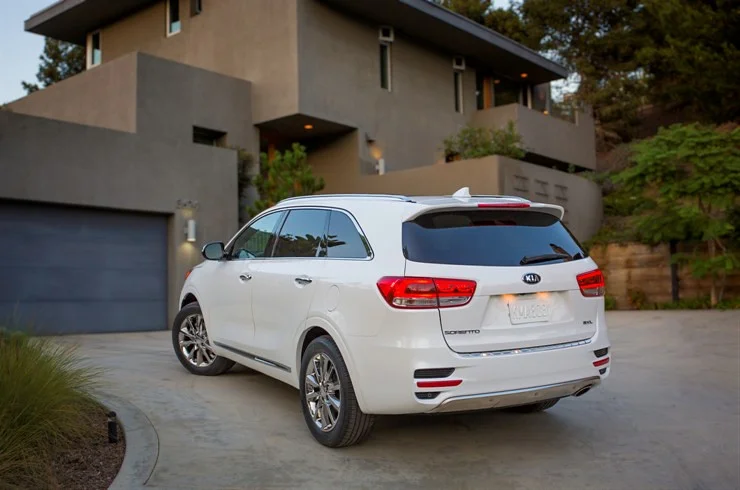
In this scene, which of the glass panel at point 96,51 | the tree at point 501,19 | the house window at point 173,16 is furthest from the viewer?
the tree at point 501,19

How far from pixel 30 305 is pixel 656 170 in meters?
12.1

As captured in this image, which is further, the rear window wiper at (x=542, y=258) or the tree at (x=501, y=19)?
the tree at (x=501, y=19)

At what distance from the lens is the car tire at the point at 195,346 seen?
693 centimetres

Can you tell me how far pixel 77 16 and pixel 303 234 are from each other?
17.9m

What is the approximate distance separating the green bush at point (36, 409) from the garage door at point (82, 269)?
21.4ft

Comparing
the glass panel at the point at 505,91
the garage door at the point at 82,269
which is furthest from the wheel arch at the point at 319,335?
the glass panel at the point at 505,91

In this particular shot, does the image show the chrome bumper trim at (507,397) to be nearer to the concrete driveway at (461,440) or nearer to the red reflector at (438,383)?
the red reflector at (438,383)

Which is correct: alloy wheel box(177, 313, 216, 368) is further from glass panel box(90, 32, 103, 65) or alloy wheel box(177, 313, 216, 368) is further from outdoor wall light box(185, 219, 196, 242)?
glass panel box(90, 32, 103, 65)

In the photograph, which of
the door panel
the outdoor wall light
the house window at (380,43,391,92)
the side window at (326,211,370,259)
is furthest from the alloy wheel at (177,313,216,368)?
the house window at (380,43,391,92)

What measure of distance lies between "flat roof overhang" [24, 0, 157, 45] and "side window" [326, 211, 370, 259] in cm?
1692

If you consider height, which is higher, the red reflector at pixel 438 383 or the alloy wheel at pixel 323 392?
the red reflector at pixel 438 383

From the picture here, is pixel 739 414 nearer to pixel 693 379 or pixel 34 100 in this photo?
pixel 693 379

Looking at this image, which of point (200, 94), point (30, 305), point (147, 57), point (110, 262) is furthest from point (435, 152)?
point (30, 305)

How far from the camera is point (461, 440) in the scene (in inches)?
196
